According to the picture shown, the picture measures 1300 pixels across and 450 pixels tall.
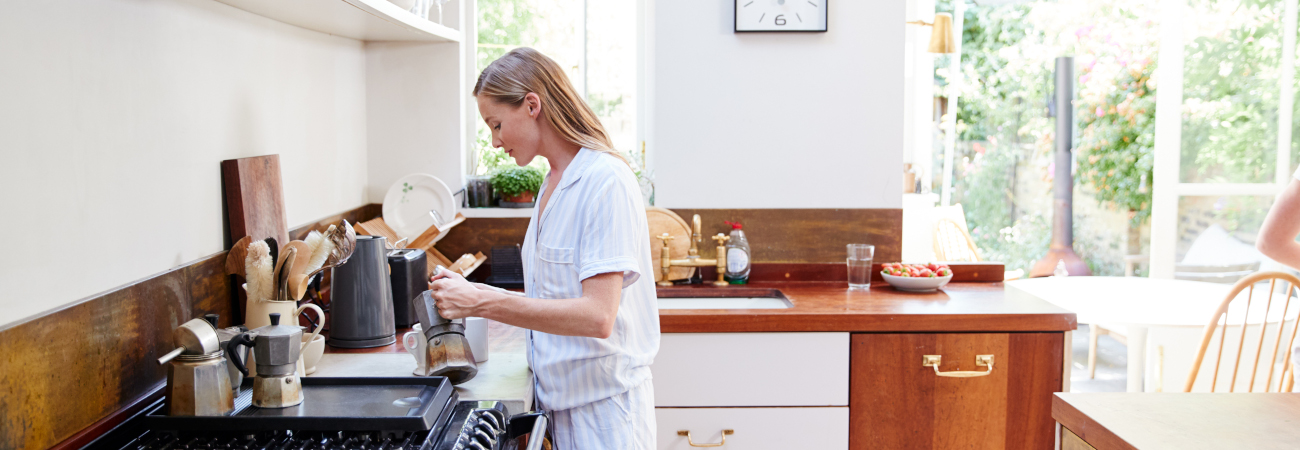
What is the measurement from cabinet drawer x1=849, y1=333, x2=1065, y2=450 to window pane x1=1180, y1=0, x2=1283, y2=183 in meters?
2.45

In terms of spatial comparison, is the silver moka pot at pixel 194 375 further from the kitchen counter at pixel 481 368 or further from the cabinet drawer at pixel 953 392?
the cabinet drawer at pixel 953 392

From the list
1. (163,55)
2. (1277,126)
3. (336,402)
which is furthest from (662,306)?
(1277,126)

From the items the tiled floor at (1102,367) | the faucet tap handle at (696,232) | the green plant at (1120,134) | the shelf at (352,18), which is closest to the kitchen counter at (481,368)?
the shelf at (352,18)

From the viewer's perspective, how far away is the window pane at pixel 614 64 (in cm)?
319

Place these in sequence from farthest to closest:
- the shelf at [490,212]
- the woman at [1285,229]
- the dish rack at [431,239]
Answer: the shelf at [490,212] → the dish rack at [431,239] → the woman at [1285,229]

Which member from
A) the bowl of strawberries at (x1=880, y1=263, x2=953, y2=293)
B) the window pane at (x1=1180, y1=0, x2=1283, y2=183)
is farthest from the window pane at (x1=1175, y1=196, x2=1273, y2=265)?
the bowl of strawberries at (x1=880, y1=263, x2=953, y2=293)

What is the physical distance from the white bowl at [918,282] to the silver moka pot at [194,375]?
2.01 m

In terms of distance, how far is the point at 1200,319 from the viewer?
3010 mm

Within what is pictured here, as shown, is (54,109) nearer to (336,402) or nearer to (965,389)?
(336,402)

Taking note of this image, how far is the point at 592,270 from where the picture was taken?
1.44m

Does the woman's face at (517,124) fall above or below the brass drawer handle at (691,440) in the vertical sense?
above

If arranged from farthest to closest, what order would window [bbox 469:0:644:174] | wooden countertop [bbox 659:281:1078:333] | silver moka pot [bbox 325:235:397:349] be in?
1. window [bbox 469:0:644:174]
2. wooden countertop [bbox 659:281:1078:333]
3. silver moka pot [bbox 325:235:397:349]

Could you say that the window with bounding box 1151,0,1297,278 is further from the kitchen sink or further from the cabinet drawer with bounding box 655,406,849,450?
the cabinet drawer with bounding box 655,406,849,450

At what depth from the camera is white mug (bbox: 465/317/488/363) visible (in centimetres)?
183
